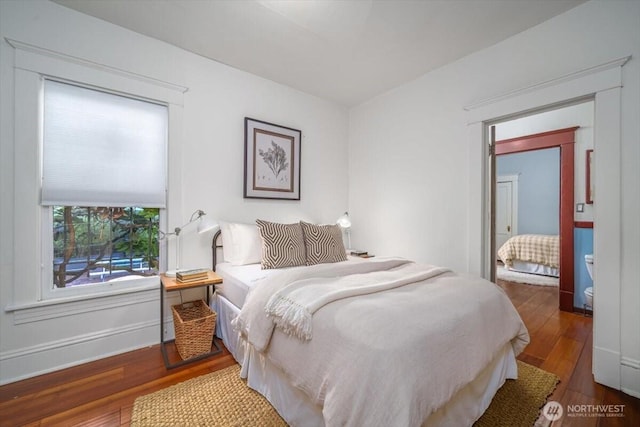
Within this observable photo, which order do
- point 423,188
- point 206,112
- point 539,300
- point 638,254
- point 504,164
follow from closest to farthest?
point 638,254 < point 206,112 < point 423,188 < point 539,300 < point 504,164

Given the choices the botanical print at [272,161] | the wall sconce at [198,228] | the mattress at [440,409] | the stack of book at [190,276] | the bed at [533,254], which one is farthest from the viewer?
the bed at [533,254]

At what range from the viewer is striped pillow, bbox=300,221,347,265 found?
266 centimetres

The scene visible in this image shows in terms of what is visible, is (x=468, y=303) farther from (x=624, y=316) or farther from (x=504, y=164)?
(x=504, y=164)

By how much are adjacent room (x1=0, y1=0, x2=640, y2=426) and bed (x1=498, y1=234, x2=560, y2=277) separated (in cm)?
178

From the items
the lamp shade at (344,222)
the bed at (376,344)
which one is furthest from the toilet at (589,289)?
the lamp shade at (344,222)

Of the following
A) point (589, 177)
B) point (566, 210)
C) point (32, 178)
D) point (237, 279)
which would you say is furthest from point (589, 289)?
point (32, 178)

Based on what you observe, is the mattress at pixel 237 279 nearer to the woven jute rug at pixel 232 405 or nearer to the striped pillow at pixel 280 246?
the striped pillow at pixel 280 246

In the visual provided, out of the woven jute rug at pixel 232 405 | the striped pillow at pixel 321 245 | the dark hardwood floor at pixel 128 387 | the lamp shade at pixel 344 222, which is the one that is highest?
the lamp shade at pixel 344 222

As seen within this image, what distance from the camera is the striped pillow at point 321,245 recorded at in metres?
2.66

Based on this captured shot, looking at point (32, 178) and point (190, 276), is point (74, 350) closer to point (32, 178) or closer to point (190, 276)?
point (190, 276)

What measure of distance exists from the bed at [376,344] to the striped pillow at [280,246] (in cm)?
41

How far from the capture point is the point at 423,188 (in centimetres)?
308

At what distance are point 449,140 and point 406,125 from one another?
590mm

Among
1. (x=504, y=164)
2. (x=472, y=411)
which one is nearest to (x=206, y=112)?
(x=472, y=411)
